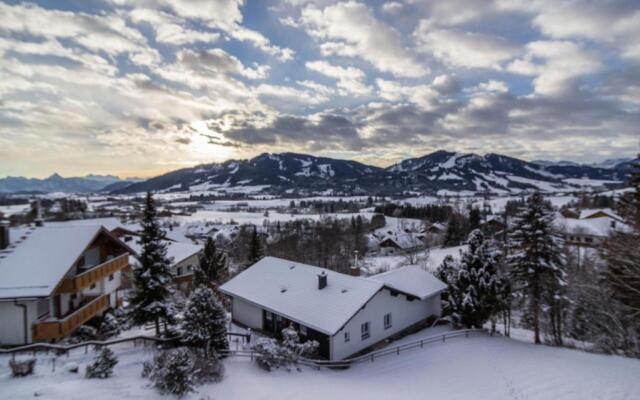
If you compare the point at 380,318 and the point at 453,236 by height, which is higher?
the point at 380,318

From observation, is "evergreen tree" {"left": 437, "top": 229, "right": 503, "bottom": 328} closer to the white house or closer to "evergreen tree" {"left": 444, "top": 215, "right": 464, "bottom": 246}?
the white house

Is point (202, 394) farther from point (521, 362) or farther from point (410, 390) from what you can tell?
point (521, 362)

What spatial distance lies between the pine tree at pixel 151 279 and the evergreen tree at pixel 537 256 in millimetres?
23471

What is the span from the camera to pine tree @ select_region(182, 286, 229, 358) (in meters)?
14.2

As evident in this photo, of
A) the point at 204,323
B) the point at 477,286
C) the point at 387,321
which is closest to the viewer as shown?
the point at 204,323

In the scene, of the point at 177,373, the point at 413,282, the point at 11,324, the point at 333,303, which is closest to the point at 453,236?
the point at 413,282

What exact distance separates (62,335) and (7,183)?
28.4 feet

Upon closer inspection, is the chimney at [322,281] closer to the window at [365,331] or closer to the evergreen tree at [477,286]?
the window at [365,331]

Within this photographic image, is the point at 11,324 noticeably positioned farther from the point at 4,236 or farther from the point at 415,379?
the point at 415,379

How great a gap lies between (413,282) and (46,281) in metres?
23.2

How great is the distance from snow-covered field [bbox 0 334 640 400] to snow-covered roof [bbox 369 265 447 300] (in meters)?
4.23

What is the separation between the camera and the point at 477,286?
74.9 feet

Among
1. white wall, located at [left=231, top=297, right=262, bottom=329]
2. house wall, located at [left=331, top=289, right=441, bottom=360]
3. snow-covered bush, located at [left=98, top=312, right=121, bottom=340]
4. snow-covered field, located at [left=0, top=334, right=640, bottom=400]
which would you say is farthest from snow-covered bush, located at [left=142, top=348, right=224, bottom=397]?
white wall, located at [left=231, top=297, right=262, bottom=329]

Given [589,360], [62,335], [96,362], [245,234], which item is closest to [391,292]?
[589,360]
